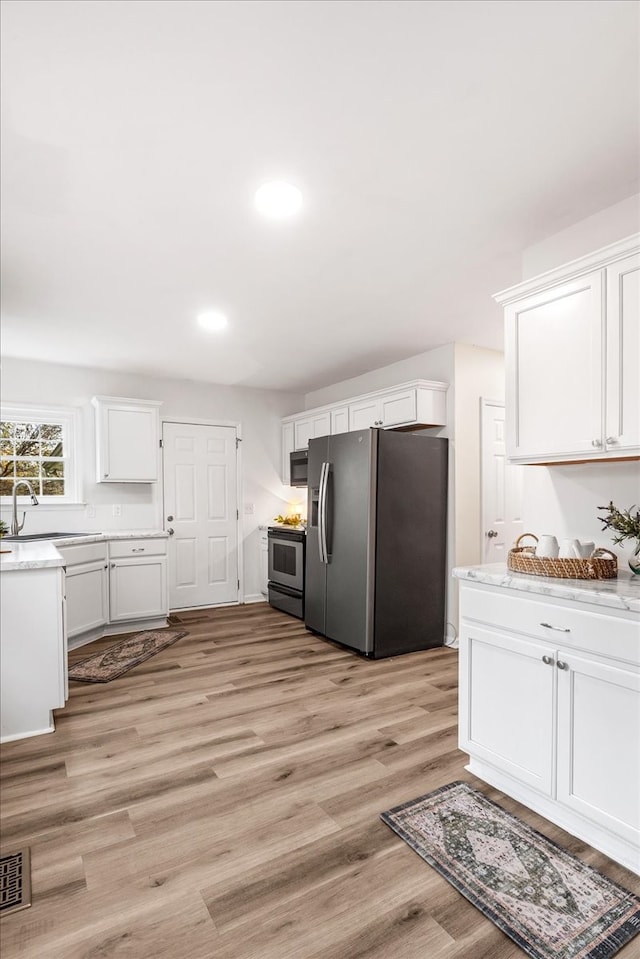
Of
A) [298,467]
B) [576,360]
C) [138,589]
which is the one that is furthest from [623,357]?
[138,589]

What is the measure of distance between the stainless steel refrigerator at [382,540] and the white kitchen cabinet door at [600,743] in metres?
2.15

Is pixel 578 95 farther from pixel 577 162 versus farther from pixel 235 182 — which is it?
pixel 235 182

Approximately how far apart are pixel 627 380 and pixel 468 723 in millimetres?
1599

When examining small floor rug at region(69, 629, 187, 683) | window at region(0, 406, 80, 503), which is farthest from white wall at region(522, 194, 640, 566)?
window at region(0, 406, 80, 503)

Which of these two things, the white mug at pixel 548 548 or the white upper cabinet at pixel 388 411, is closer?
the white mug at pixel 548 548

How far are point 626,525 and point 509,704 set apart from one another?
0.87m

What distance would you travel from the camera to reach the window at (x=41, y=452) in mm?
4902

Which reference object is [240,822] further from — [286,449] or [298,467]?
[286,449]

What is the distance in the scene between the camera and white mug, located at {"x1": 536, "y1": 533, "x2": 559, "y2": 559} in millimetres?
2229

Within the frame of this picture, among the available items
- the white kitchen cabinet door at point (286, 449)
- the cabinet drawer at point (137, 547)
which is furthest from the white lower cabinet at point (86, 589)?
the white kitchen cabinet door at point (286, 449)

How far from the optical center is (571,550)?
2197mm

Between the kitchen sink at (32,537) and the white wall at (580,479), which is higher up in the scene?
the white wall at (580,479)

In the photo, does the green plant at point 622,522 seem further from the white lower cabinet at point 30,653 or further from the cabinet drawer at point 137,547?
the cabinet drawer at point 137,547

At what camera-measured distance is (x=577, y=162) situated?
6.66ft
